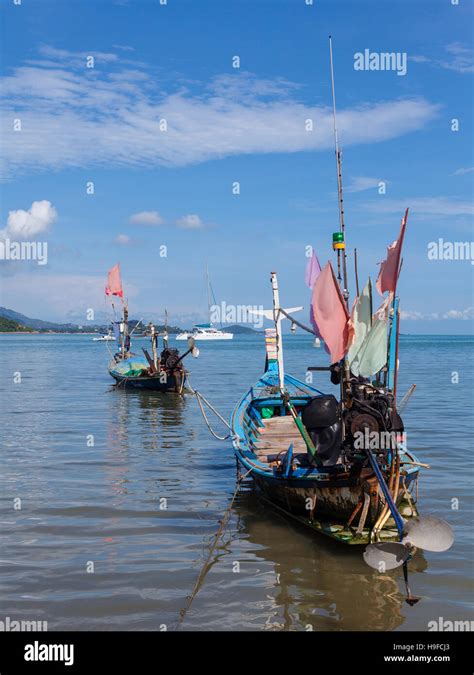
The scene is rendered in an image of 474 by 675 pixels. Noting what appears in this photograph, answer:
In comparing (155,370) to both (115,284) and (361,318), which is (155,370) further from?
(361,318)

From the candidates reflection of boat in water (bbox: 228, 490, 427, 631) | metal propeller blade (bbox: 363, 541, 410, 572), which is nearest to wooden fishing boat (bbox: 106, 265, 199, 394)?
reflection of boat in water (bbox: 228, 490, 427, 631)

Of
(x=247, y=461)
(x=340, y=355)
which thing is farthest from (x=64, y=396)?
(x=340, y=355)

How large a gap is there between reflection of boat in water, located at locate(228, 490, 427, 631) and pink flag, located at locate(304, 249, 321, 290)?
4.90m

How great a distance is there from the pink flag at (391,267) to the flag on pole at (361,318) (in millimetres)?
426

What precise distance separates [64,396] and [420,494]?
26.1m

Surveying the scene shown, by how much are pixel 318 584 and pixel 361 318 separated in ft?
14.7

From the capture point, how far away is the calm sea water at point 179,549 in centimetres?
938

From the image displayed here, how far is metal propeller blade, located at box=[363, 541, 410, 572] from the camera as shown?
9.59 meters

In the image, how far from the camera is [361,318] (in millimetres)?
11789

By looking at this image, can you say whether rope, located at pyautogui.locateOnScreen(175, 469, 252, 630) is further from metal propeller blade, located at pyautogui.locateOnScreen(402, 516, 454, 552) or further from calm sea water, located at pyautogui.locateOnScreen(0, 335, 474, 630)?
metal propeller blade, located at pyautogui.locateOnScreen(402, 516, 454, 552)

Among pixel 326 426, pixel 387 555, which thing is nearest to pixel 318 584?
pixel 387 555
